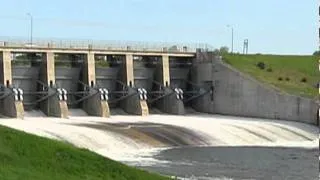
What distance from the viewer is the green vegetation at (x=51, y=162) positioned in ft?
50.4

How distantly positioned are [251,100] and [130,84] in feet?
36.3

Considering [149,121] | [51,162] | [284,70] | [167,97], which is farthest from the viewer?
[284,70]

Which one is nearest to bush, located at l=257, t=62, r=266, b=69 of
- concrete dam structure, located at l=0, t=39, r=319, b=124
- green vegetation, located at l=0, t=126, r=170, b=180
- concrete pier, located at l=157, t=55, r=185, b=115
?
concrete dam structure, located at l=0, t=39, r=319, b=124

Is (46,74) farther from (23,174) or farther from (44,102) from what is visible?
(23,174)

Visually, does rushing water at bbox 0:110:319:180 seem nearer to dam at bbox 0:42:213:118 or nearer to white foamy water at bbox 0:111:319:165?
white foamy water at bbox 0:111:319:165

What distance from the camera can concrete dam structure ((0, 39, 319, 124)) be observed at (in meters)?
52.5

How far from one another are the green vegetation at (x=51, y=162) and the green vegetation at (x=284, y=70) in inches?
1685

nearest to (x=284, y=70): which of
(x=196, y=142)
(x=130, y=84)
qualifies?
(x=130, y=84)

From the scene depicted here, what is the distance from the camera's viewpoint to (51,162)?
53.0 ft

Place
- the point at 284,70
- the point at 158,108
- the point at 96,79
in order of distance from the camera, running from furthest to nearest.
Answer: the point at 284,70 < the point at 158,108 < the point at 96,79

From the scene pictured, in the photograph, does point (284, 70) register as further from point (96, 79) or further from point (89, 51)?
point (89, 51)

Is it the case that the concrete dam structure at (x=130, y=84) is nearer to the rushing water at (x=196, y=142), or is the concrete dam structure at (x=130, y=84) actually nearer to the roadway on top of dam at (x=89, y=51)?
the roadway on top of dam at (x=89, y=51)

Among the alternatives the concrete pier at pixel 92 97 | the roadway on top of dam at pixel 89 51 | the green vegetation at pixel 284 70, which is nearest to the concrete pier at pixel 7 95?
the roadway on top of dam at pixel 89 51

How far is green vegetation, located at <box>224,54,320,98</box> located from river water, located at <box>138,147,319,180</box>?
19.8 metres
